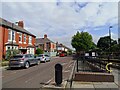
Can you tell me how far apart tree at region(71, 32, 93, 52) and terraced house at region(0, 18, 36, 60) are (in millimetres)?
32447

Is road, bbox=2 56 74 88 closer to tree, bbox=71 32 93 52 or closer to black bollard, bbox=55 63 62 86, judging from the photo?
black bollard, bbox=55 63 62 86

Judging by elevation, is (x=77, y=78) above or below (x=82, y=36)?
below

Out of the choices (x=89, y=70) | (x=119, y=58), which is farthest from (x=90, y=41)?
Answer: (x=89, y=70)

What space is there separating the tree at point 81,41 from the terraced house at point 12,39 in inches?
1277

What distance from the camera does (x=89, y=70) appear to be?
10.9 meters

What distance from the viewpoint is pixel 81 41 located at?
78000 mm

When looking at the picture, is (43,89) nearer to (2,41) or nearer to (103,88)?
(103,88)

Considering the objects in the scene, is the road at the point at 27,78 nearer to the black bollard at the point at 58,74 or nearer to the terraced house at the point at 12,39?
the black bollard at the point at 58,74

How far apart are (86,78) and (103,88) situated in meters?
1.68

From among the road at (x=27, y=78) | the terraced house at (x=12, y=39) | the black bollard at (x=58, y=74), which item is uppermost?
the terraced house at (x=12, y=39)

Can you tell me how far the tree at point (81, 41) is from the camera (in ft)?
253

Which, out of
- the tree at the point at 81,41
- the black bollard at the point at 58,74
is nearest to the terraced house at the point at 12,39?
the black bollard at the point at 58,74

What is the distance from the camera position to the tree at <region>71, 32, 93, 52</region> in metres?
77.2

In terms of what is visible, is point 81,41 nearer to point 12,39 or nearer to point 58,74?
point 12,39
